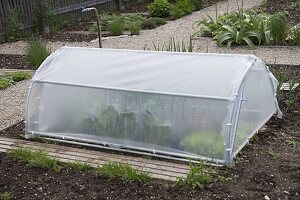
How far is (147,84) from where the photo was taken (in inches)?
187

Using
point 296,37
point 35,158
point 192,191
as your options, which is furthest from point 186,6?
point 192,191

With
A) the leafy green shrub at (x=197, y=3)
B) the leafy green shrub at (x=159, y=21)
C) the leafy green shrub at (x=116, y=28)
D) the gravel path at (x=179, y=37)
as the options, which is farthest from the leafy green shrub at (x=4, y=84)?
the leafy green shrub at (x=197, y=3)

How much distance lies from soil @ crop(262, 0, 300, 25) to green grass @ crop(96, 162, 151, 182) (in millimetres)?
7496

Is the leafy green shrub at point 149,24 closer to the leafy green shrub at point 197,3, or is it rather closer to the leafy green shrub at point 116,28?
the leafy green shrub at point 116,28

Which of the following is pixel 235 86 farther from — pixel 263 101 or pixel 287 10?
pixel 287 10

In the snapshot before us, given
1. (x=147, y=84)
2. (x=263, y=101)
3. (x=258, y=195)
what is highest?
(x=147, y=84)

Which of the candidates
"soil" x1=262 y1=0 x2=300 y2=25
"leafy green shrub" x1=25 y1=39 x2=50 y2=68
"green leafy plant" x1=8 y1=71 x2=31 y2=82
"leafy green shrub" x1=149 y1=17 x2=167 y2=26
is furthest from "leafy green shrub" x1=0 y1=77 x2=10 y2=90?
"soil" x1=262 y1=0 x2=300 y2=25

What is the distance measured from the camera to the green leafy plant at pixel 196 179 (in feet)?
13.2

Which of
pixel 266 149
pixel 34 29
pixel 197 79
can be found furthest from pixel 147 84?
pixel 34 29

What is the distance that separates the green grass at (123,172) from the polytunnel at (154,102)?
0.42 meters

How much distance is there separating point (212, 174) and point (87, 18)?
10.2 m

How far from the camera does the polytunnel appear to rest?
4.43m

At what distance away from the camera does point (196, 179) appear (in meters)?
4.07

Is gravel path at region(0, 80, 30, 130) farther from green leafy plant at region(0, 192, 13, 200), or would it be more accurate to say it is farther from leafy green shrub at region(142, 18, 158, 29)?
leafy green shrub at region(142, 18, 158, 29)
